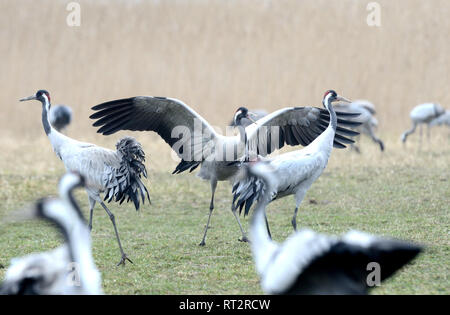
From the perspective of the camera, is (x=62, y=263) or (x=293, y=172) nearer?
(x=62, y=263)

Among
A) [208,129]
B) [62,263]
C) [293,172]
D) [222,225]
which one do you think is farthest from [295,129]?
[62,263]

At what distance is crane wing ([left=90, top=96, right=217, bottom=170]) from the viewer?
6051mm

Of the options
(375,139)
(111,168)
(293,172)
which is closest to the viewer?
(293,172)

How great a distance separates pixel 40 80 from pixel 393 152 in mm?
8581

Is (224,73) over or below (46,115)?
over

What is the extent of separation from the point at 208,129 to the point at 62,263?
2962 millimetres

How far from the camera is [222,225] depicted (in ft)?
23.2

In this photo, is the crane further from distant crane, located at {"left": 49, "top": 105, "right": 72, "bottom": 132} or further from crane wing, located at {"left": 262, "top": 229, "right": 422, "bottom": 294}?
distant crane, located at {"left": 49, "top": 105, "right": 72, "bottom": 132}

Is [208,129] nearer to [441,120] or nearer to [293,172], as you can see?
[293,172]

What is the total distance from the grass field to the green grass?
0.05 metres

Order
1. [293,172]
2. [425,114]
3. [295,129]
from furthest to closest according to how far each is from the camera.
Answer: [425,114] → [295,129] → [293,172]

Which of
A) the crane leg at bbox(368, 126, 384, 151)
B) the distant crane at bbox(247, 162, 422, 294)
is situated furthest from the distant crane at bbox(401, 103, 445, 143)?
the distant crane at bbox(247, 162, 422, 294)

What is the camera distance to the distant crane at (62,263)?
10.4 feet
